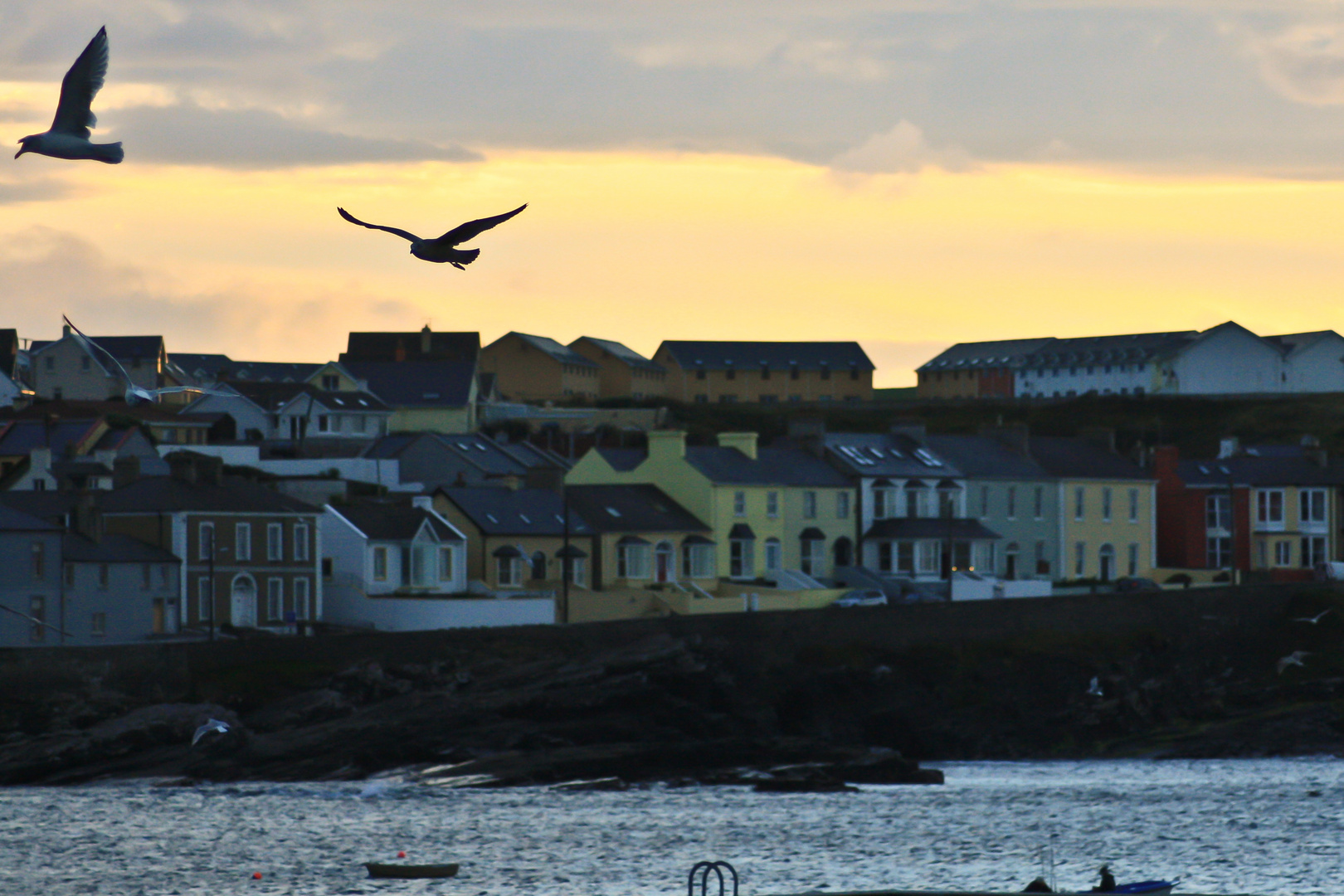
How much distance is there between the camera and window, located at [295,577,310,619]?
71625 millimetres

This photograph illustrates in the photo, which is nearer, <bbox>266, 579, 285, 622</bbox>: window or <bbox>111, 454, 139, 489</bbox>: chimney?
<bbox>266, 579, 285, 622</bbox>: window

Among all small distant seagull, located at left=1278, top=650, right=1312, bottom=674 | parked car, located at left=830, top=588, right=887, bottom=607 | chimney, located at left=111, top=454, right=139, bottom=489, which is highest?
chimney, located at left=111, top=454, right=139, bottom=489

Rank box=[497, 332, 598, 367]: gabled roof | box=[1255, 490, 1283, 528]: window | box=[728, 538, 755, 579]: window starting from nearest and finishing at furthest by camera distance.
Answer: box=[728, 538, 755, 579]: window → box=[1255, 490, 1283, 528]: window → box=[497, 332, 598, 367]: gabled roof

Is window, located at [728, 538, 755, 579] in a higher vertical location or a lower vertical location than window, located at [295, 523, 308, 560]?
lower

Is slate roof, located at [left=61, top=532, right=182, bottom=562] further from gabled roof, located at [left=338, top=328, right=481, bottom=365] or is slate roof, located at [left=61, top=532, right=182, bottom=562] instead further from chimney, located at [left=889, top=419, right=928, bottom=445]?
gabled roof, located at [left=338, top=328, right=481, bottom=365]

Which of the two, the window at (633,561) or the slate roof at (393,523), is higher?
the slate roof at (393,523)

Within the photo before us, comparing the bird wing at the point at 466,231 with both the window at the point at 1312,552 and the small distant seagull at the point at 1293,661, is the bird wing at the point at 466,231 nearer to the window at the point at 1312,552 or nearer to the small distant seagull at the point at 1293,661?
the small distant seagull at the point at 1293,661

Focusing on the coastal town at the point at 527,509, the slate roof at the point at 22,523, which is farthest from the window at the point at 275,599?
the slate roof at the point at 22,523

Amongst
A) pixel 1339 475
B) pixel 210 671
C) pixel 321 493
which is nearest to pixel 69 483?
pixel 321 493

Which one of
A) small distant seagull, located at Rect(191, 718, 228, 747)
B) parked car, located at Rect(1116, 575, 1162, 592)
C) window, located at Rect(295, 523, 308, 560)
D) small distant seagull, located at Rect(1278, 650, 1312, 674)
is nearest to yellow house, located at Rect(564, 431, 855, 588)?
parked car, located at Rect(1116, 575, 1162, 592)

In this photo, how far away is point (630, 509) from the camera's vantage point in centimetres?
8438

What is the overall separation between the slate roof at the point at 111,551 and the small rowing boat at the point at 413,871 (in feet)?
79.6

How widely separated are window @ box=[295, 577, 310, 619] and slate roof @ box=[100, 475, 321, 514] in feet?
7.81

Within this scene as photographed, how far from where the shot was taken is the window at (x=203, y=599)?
69188 mm
